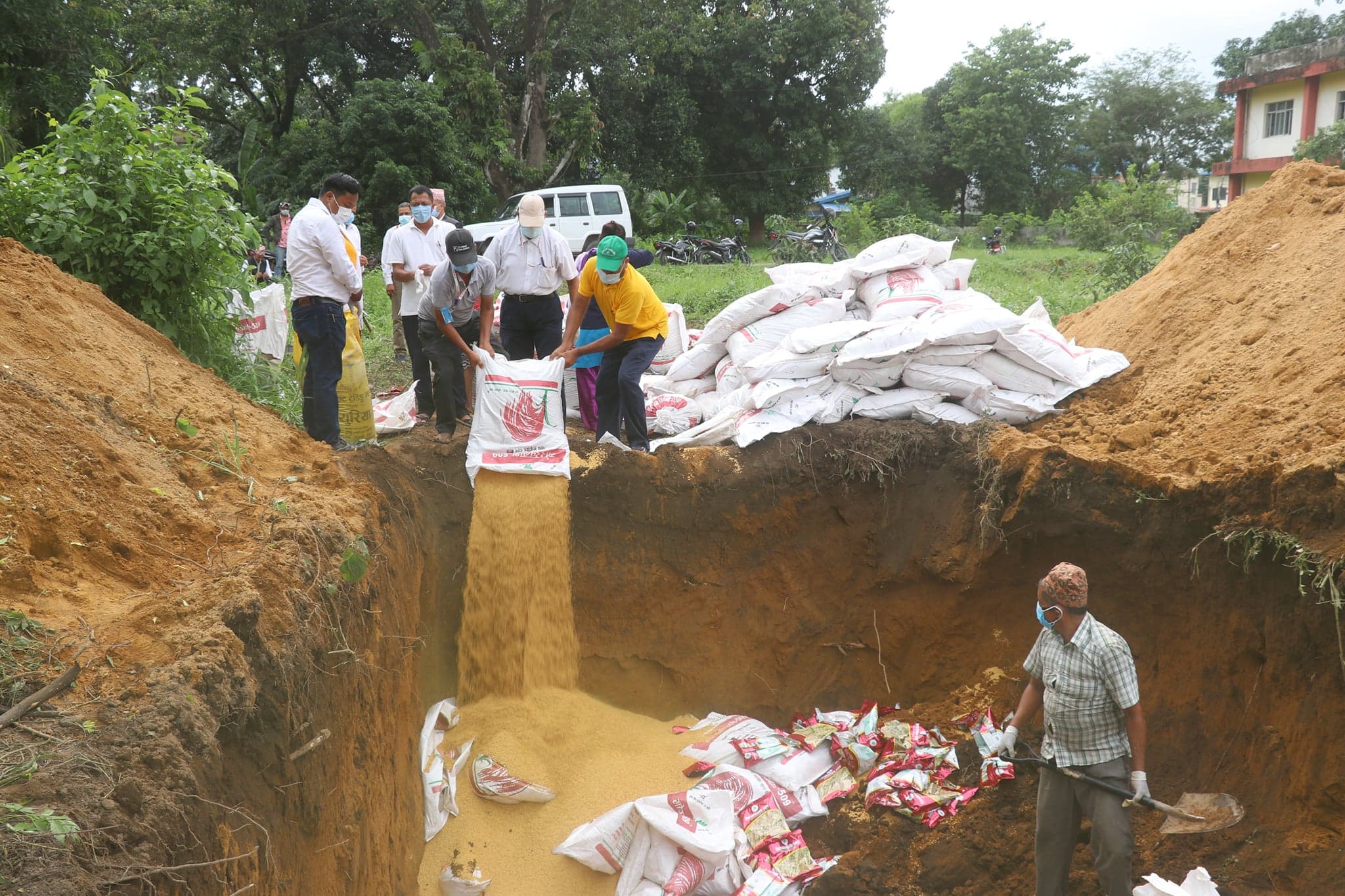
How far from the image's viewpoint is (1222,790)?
4680 millimetres

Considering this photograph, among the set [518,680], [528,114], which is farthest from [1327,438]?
[528,114]

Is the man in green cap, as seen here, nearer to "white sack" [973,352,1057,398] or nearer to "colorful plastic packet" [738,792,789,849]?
"white sack" [973,352,1057,398]

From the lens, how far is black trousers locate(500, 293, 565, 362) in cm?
628

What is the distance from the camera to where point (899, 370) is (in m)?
6.38

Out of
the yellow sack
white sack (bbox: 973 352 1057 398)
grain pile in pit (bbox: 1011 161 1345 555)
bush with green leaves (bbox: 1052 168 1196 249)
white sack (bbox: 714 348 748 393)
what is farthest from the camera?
bush with green leaves (bbox: 1052 168 1196 249)

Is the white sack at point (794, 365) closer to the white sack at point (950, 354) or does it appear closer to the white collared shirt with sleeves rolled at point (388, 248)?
the white sack at point (950, 354)

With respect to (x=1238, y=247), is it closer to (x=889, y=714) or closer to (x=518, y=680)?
(x=889, y=714)

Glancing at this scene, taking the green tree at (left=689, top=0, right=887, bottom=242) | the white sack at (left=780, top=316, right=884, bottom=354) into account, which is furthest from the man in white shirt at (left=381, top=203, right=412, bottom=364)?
the green tree at (left=689, top=0, right=887, bottom=242)

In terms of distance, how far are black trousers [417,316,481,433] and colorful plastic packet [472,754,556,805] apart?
6.80 ft

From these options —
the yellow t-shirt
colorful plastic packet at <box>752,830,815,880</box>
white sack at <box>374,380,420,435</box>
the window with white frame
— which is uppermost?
the window with white frame

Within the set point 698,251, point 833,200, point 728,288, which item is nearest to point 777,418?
point 728,288

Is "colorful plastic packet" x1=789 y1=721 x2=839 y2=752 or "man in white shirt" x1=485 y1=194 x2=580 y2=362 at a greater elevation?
"man in white shirt" x1=485 y1=194 x2=580 y2=362

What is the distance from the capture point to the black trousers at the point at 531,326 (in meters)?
6.28

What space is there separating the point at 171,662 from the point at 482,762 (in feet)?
9.23
